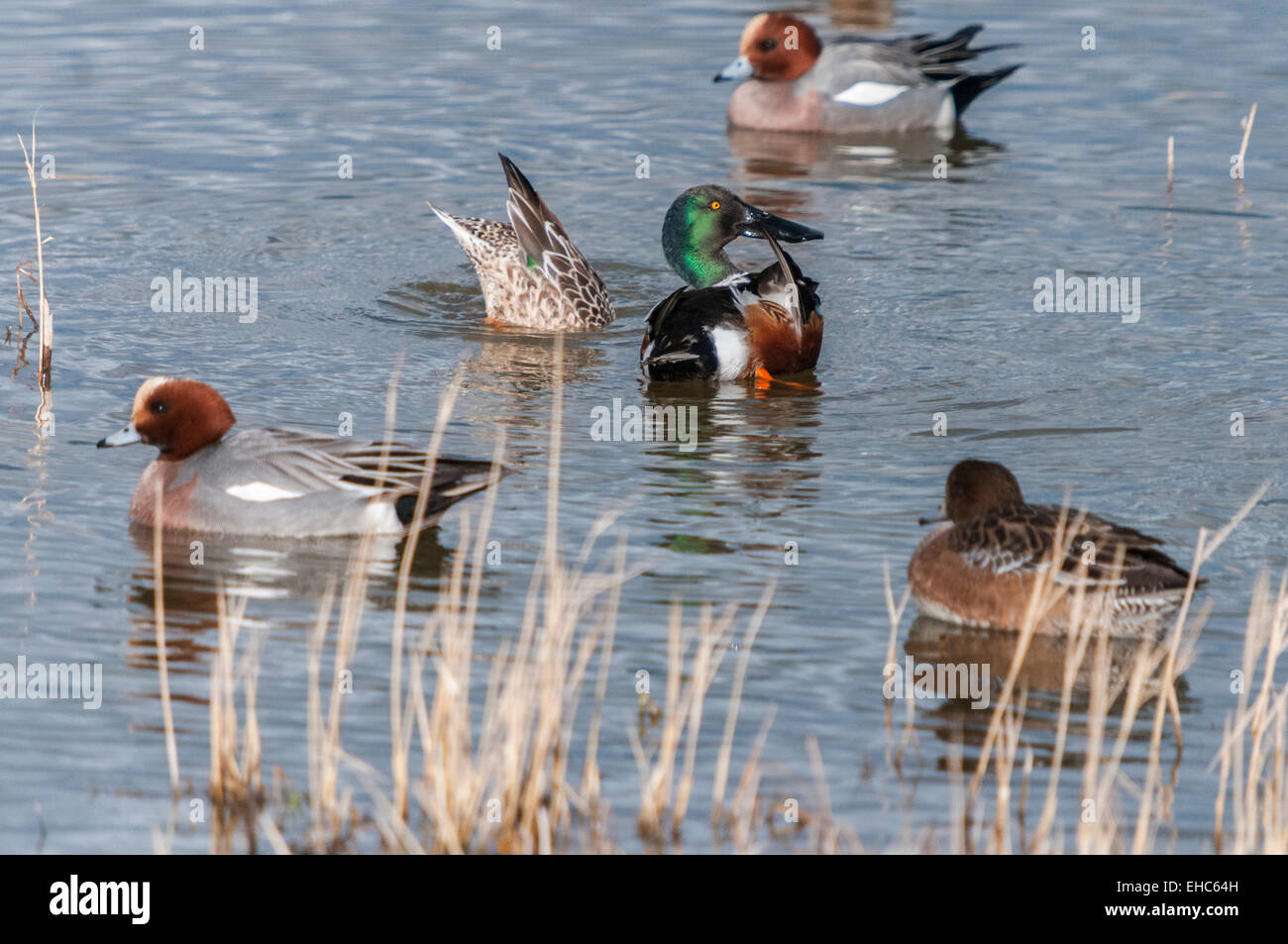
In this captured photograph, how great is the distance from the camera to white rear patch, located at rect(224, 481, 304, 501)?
24.2 ft

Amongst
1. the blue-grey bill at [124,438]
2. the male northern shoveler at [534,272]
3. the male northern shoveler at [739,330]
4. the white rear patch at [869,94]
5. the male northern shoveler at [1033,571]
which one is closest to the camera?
the male northern shoveler at [1033,571]

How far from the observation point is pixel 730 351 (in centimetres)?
1014

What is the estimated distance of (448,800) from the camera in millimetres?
4891

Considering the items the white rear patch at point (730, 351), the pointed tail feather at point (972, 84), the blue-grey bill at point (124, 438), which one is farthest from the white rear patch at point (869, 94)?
the blue-grey bill at point (124, 438)

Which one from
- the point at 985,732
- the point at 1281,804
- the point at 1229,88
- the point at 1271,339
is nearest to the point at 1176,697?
the point at 985,732

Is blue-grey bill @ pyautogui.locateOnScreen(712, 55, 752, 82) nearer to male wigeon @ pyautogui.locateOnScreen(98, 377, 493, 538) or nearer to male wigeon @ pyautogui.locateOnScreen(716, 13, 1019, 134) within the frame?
male wigeon @ pyautogui.locateOnScreen(716, 13, 1019, 134)

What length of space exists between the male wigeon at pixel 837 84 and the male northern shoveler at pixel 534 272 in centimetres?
537

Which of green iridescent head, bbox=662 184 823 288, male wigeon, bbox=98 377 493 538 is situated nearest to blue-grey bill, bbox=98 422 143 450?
male wigeon, bbox=98 377 493 538

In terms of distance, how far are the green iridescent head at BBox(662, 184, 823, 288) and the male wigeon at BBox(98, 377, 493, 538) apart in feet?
11.7

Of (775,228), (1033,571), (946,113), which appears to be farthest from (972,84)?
(1033,571)

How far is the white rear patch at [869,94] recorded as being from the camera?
53.3ft

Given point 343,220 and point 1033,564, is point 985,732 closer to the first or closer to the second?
point 1033,564

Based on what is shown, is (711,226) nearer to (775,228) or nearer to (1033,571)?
(775,228)

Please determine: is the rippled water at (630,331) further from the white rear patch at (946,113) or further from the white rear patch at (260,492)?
the white rear patch at (946,113)
